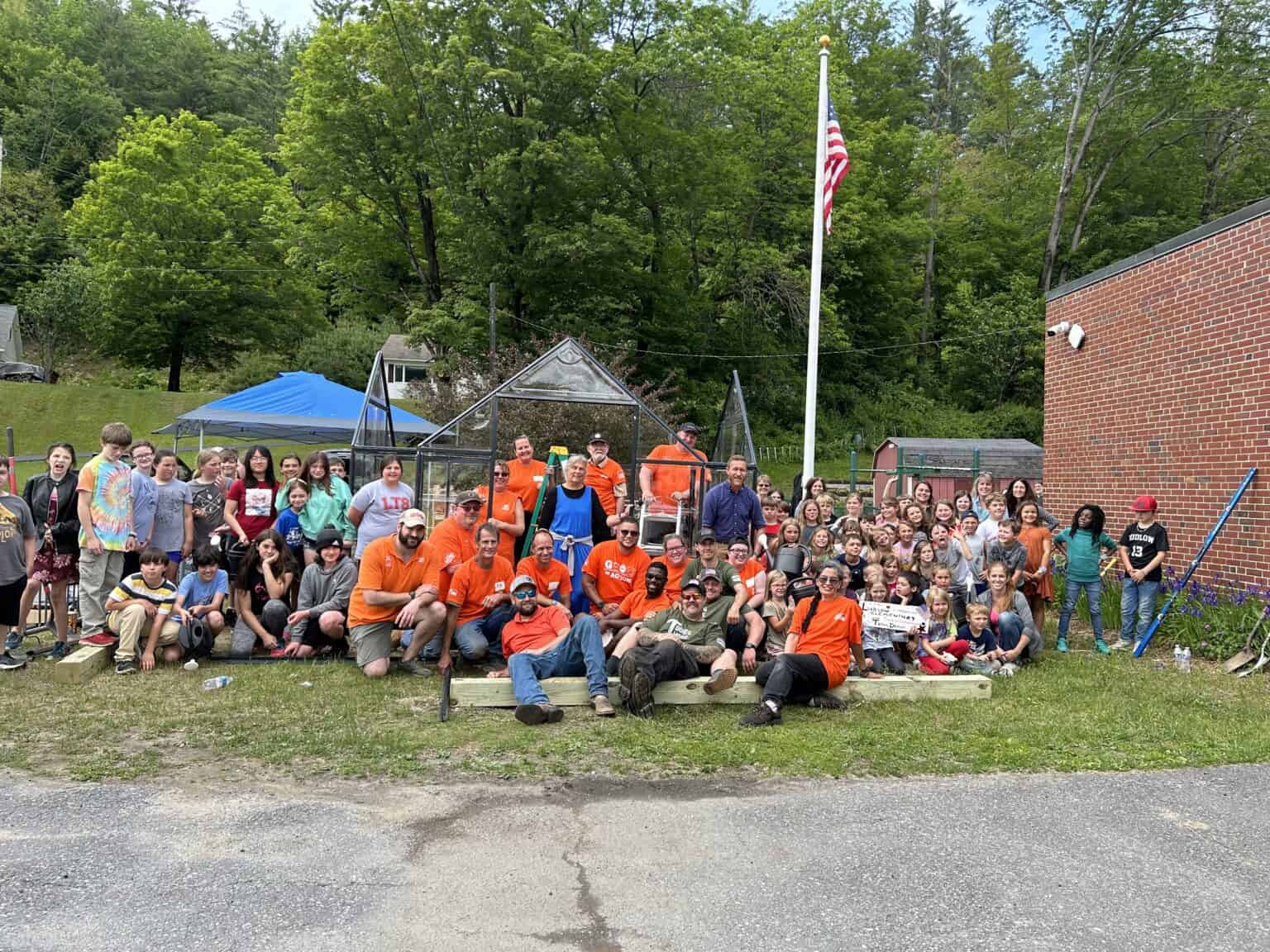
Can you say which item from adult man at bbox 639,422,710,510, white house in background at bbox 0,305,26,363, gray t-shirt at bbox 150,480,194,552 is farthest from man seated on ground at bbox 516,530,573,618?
white house in background at bbox 0,305,26,363

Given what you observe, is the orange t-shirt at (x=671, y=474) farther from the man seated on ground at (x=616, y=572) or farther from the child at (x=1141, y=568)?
the child at (x=1141, y=568)

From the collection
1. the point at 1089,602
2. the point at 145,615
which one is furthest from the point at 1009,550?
the point at 145,615

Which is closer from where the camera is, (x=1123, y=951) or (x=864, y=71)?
(x=1123, y=951)

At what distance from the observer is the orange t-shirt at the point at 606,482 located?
31.5 feet

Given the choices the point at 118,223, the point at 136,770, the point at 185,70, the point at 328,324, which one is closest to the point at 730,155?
the point at 328,324

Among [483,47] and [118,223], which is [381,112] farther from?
[118,223]

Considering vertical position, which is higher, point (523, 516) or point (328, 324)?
point (328, 324)

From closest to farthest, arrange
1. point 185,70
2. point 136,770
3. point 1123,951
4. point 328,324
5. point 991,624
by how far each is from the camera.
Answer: point 1123,951 < point 136,770 < point 991,624 < point 328,324 < point 185,70

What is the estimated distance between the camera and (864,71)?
1644 inches

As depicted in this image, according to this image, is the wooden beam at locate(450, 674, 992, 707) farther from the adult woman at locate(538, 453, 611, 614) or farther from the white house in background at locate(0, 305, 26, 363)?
the white house in background at locate(0, 305, 26, 363)

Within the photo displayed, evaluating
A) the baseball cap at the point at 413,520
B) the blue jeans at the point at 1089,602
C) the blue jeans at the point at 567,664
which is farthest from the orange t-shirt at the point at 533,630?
the blue jeans at the point at 1089,602

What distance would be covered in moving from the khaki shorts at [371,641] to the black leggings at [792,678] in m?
3.02

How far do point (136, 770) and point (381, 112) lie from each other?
28.5 metres

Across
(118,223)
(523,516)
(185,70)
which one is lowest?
(523,516)
